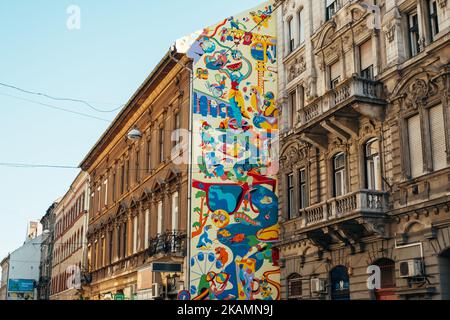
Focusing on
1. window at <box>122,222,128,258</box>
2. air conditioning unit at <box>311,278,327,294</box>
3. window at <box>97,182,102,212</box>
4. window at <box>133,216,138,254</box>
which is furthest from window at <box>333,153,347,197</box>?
window at <box>97,182,102,212</box>

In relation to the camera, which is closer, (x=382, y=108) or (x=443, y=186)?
(x=443, y=186)

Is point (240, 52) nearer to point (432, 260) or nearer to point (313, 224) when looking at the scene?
point (313, 224)

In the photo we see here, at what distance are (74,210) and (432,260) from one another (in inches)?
1673

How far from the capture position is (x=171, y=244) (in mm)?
26688

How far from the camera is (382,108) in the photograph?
A: 64.7 ft

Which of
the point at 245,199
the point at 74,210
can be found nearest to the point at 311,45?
the point at 245,199

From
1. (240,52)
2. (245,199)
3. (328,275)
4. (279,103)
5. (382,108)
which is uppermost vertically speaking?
(240,52)

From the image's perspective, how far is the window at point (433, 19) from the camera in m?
18.1

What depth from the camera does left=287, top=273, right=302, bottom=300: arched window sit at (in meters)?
23.9

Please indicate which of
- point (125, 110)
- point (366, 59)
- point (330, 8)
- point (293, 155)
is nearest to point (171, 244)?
point (293, 155)

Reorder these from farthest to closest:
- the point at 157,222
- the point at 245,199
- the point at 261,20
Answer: the point at 157,222 → the point at 261,20 → the point at 245,199

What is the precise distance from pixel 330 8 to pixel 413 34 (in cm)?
499

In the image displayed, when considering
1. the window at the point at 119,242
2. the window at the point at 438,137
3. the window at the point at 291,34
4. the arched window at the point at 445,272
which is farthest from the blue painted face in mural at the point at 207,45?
the window at the point at 119,242

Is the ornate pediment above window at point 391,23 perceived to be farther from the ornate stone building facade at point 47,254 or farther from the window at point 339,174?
the ornate stone building facade at point 47,254
